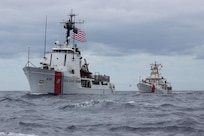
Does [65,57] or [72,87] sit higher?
[65,57]

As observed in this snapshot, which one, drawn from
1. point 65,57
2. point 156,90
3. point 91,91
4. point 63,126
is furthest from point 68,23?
point 63,126

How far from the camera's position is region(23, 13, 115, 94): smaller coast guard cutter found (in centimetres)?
6088

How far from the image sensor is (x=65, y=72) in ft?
209

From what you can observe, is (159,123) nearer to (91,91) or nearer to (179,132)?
(179,132)

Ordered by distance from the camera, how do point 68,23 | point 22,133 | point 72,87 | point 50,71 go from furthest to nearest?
point 68,23
point 72,87
point 50,71
point 22,133

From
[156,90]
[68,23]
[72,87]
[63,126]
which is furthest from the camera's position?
[156,90]

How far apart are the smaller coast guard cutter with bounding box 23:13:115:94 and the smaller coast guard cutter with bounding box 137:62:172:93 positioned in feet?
110

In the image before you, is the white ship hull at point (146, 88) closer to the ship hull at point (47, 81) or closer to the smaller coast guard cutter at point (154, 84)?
the smaller coast guard cutter at point (154, 84)

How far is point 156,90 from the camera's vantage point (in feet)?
380

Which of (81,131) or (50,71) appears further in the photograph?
(50,71)

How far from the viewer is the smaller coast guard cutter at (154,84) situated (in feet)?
373

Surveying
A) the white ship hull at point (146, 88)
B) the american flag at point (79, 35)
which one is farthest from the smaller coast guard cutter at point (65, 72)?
the white ship hull at point (146, 88)

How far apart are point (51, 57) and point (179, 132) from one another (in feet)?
174

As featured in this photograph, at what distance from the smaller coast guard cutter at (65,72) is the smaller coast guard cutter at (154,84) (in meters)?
33.4
